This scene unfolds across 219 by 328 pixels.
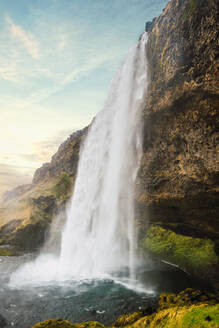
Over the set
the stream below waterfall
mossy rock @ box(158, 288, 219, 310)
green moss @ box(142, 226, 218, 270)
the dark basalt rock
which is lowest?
the stream below waterfall

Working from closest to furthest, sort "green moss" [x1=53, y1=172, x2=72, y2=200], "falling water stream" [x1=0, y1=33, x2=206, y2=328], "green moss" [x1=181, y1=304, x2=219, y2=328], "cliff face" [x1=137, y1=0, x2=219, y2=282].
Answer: "green moss" [x1=181, y1=304, x2=219, y2=328]
"falling water stream" [x1=0, y1=33, x2=206, y2=328]
"cliff face" [x1=137, y1=0, x2=219, y2=282]
"green moss" [x1=53, y1=172, x2=72, y2=200]

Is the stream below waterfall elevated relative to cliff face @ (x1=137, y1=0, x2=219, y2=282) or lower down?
lower down

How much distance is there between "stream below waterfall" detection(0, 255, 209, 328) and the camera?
11.7m

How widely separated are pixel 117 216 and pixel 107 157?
22.8 feet

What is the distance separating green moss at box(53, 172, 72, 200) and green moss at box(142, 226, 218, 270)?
18.9m

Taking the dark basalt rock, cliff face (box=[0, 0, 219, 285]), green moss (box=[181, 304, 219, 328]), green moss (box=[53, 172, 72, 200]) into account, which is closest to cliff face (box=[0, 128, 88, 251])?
green moss (box=[53, 172, 72, 200])

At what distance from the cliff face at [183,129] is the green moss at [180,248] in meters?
0.13

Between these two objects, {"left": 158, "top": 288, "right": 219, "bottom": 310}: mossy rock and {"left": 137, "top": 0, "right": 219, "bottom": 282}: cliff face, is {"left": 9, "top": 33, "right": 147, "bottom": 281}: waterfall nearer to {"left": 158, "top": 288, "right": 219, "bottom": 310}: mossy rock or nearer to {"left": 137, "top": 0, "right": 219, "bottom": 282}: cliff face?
{"left": 137, "top": 0, "right": 219, "bottom": 282}: cliff face

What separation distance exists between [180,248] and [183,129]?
503 inches

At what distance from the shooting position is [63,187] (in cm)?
4322

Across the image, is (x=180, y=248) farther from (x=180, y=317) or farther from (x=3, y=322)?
(x=180, y=317)

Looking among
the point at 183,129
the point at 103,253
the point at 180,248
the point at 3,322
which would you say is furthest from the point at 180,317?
the point at 103,253

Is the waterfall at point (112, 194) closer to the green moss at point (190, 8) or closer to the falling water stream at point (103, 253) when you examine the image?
the falling water stream at point (103, 253)

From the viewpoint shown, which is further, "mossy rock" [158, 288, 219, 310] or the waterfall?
the waterfall
